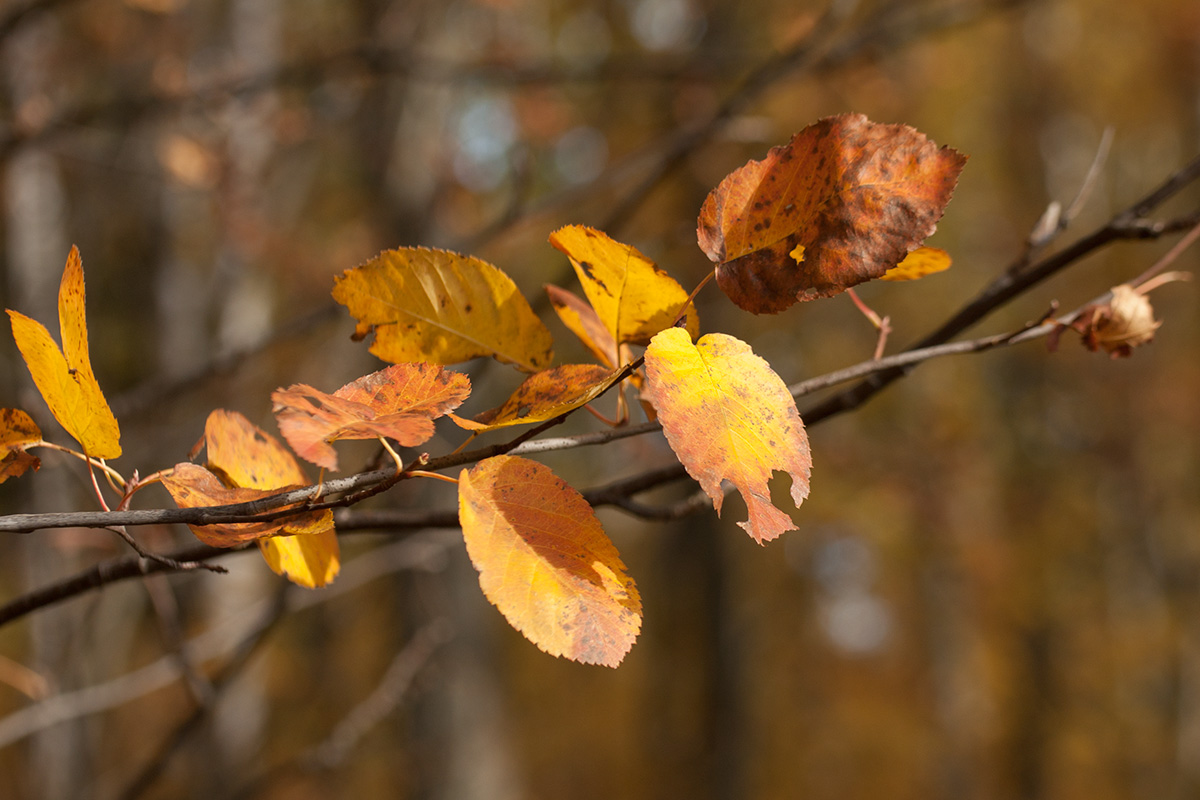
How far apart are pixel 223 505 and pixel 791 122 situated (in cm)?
441

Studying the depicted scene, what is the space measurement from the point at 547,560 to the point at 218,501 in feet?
0.50

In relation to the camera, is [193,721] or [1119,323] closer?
[1119,323]

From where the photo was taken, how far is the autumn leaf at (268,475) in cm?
40

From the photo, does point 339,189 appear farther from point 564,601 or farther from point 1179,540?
point 1179,540

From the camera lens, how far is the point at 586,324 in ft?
1.49

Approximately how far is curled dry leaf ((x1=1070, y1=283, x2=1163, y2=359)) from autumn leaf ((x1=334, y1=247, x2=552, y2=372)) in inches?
12.7

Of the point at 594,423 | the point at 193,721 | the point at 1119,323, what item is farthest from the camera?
the point at 594,423

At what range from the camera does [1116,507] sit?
26.3 ft

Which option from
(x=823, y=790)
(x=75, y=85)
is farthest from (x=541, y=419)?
(x=823, y=790)

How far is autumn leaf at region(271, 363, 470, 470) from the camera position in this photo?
1.04ft

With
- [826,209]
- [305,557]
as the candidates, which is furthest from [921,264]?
[305,557]

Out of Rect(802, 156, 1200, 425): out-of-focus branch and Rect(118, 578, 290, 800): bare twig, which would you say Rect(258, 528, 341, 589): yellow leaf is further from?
Rect(118, 578, 290, 800): bare twig

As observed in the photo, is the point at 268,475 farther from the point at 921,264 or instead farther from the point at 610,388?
the point at 921,264

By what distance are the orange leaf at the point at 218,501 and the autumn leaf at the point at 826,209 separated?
22 cm
